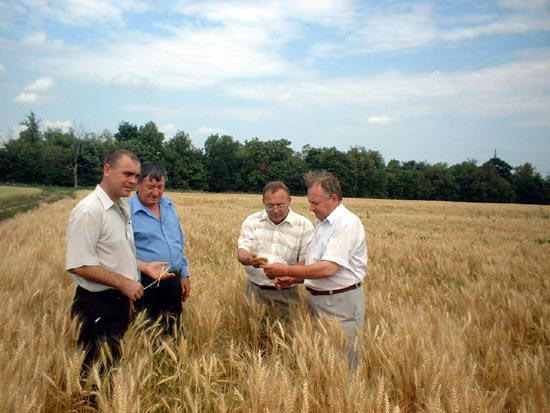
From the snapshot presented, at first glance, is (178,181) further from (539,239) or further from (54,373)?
(54,373)

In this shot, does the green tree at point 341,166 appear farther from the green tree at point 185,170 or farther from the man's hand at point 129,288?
the man's hand at point 129,288

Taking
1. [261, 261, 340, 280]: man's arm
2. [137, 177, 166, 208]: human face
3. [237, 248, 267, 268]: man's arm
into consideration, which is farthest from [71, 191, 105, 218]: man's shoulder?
[261, 261, 340, 280]: man's arm

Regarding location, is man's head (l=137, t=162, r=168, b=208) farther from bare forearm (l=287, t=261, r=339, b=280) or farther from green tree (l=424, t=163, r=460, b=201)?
green tree (l=424, t=163, r=460, b=201)

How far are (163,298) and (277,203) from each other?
1.34 metres

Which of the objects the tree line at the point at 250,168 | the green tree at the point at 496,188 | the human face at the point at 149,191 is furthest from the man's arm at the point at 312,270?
the green tree at the point at 496,188

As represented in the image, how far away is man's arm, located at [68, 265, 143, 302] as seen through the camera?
251 centimetres

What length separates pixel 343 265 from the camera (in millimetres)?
3061

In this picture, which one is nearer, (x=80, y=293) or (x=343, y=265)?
(x=80, y=293)

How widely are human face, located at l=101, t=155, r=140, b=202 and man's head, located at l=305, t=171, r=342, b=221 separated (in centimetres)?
140

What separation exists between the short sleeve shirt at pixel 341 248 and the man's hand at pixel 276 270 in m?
0.25

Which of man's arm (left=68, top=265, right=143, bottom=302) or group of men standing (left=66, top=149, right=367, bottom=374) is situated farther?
group of men standing (left=66, top=149, right=367, bottom=374)

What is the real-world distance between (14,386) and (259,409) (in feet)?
3.38

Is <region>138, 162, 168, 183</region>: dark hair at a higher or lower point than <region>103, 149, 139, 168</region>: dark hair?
lower

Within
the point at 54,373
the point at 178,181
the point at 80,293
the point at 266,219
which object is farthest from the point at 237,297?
the point at 178,181
